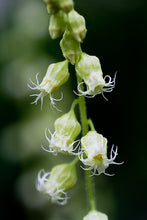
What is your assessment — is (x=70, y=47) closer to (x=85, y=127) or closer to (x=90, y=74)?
(x=90, y=74)

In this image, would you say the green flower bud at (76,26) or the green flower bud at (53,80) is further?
the green flower bud at (53,80)

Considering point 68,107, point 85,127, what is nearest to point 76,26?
point 85,127

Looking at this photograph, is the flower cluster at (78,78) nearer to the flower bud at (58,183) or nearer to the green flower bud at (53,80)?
the green flower bud at (53,80)

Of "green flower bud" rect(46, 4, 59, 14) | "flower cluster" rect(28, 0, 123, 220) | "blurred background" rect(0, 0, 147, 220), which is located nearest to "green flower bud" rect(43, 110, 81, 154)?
"flower cluster" rect(28, 0, 123, 220)

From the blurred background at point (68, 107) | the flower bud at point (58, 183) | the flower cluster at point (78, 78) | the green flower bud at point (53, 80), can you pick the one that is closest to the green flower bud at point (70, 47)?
the flower cluster at point (78, 78)

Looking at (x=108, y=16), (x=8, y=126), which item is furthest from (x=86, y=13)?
(x=8, y=126)
